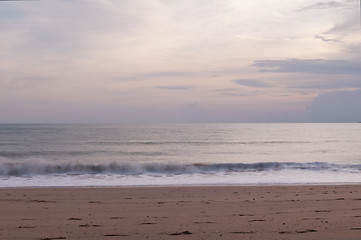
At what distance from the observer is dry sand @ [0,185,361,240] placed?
644cm

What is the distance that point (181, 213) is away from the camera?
827 cm

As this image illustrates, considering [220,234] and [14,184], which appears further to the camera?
[14,184]

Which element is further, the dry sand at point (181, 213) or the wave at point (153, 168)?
the wave at point (153, 168)

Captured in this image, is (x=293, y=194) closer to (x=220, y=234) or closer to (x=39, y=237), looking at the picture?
(x=220, y=234)

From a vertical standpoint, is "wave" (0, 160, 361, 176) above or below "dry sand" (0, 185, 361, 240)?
below

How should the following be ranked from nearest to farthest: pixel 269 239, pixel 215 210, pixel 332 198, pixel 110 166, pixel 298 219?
1. pixel 269 239
2. pixel 298 219
3. pixel 215 210
4. pixel 332 198
5. pixel 110 166

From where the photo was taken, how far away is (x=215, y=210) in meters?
8.59

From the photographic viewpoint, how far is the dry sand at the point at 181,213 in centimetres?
644

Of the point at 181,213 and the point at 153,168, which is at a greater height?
the point at 181,213

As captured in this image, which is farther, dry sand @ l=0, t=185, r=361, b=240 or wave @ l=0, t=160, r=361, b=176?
wave @ l=0, t=160, r=361, b=176

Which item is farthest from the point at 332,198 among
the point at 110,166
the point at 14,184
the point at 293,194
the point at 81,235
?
the point at 110,166

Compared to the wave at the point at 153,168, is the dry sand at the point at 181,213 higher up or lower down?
higher up

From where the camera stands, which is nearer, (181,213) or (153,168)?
(181,213)

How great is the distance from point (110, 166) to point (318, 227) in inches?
669
